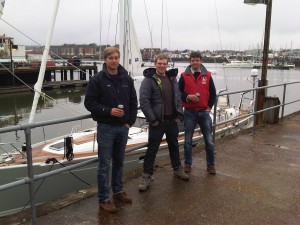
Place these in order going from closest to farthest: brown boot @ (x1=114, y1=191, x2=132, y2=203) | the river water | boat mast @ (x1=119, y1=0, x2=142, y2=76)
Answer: brown boot @ (x1=114, y1=191, x2=132, y2=203) → boat mast @ (x1=119, y1=0, x2=142, y2=76) → the river water

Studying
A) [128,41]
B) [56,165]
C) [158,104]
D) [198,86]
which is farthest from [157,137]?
[128,41]

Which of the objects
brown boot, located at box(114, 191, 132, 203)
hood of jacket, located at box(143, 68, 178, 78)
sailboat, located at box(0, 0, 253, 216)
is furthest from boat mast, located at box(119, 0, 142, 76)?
brown boot, located at box(114, 191, 132, 203)

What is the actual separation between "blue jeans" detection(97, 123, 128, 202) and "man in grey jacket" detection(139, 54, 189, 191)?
1.87ft

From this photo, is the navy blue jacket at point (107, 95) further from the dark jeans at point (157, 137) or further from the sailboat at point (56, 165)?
the sailboat at point (56, 165)

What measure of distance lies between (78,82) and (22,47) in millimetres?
9910

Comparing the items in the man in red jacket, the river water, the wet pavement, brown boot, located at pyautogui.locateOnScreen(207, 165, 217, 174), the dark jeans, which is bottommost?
the river water

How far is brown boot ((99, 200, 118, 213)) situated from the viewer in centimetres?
393

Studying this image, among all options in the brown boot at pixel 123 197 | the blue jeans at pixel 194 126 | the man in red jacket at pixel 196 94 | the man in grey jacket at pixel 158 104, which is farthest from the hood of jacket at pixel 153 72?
the brown boot at pixel 123 197

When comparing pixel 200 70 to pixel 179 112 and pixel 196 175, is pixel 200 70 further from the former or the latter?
pixel 196 175

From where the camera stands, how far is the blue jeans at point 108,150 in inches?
151

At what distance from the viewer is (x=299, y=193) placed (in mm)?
4742

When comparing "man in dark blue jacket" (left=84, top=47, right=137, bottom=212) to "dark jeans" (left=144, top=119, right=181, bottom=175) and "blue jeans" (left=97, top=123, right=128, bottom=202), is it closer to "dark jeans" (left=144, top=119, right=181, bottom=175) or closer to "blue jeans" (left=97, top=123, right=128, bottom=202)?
"blue jeans" (left=97, top=123, right=128, bottom=202)

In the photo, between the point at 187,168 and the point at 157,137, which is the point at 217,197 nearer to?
the point at 187,168

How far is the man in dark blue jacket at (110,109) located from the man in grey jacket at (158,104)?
395 mm
